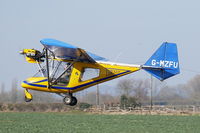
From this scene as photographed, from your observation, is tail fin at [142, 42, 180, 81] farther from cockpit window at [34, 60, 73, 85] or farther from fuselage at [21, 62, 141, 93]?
cockpit window at [34, 60, 73, 85]

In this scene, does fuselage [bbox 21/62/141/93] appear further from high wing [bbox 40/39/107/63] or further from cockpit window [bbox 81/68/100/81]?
high wing [bbox 40/39/107/63]

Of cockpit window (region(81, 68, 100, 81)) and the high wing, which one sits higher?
the high wing

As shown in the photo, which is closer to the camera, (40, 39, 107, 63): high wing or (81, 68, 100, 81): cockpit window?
(40, 39, 107, 63): high wing

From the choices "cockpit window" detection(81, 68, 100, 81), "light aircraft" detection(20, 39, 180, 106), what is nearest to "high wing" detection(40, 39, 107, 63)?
"light aircraft" detection(20, 39, 180, 106)

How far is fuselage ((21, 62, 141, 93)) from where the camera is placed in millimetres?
34125

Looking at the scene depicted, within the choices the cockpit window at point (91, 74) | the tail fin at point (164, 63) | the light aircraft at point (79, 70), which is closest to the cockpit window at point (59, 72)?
the light aircraft at point (79, 70)

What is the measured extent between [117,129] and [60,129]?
3.04 meters

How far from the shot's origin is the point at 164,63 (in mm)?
34625

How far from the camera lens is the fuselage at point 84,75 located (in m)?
34.1

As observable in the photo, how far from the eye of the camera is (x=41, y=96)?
6875 centimetres

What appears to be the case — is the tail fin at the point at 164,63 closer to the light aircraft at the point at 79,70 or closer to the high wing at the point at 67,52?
the light aircraft at the point at 79,70

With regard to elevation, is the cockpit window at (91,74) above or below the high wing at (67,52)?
below

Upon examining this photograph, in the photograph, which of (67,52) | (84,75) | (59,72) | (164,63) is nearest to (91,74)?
(84,75)

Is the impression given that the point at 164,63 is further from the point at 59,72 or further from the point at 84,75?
the point at 59,72
